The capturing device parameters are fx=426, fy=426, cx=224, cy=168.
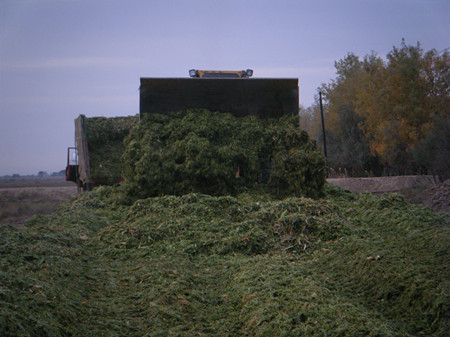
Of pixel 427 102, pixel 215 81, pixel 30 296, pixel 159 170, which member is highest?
pixel 427 102

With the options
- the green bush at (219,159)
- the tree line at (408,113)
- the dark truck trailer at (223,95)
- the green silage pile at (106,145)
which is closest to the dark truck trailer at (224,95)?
the dark truck trailer at (223,95)

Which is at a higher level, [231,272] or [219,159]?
[219,159]

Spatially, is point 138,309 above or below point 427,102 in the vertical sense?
below

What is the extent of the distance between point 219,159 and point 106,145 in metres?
5.09

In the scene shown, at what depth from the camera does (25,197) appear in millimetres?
20078

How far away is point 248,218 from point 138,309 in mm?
2362

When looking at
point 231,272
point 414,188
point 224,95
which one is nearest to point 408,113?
point 414,188

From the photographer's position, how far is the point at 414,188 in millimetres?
14398

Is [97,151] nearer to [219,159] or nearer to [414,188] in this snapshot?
[219,159]

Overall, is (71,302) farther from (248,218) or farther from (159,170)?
(159,170)

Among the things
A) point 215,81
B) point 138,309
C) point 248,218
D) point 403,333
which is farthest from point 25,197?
point 403,333

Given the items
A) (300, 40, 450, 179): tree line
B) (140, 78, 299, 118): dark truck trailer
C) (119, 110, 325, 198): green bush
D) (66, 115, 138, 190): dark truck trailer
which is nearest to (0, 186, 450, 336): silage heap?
(119, 110, 325, 198): green bush

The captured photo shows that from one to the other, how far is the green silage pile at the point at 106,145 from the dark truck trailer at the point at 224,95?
2546 millimetres

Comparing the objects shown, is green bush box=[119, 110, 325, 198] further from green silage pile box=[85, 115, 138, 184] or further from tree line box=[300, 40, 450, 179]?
tree line box=[300, 40, 450, 179]
